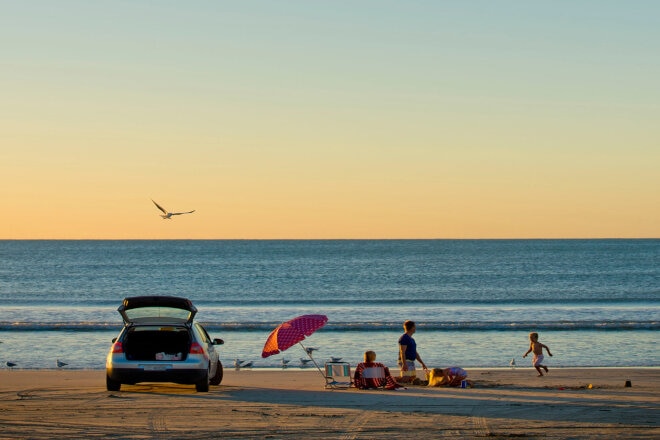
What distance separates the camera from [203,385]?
18844mm

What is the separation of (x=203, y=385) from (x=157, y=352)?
1083 millimetres

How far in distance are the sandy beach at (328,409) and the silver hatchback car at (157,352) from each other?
0.39 meters

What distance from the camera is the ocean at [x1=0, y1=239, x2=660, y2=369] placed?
30.3 meters

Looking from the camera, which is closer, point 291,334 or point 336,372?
point 291,334

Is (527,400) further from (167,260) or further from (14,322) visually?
(167,260)

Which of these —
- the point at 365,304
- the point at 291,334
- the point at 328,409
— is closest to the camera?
the point at 328,409

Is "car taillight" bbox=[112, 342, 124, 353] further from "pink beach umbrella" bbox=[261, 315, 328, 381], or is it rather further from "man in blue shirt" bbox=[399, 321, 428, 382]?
"man in blue shirt" bbox=[399, 321, 428, 382]

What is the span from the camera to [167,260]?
131875 mm

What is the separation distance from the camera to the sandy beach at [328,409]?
539 inches

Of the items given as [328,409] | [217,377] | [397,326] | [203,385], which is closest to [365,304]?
[397,326]

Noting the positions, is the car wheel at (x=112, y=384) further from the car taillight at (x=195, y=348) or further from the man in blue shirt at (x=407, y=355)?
the man in blue shirt at (x=407, y=355)

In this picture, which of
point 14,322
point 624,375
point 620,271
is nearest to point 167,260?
point 620,271

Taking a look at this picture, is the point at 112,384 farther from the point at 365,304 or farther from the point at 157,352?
the point at 365,304

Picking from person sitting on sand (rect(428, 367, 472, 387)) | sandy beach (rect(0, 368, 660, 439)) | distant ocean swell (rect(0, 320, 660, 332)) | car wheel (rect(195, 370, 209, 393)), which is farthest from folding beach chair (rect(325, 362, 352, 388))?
distant ocean swell (rect(0, 320, 660, 332))
